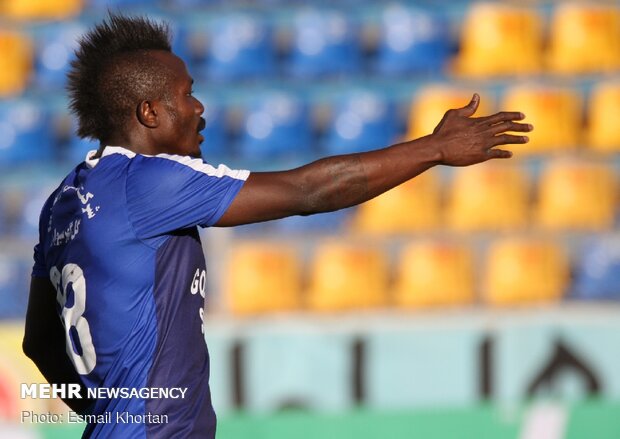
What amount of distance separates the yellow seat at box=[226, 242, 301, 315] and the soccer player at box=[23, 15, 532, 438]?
4591 mm

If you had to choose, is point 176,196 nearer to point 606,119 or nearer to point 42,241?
point 42,241

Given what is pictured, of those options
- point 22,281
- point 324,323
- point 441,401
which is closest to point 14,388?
point 22,281

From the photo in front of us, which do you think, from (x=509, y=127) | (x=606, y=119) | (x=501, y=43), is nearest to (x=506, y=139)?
(x=509, y=127)

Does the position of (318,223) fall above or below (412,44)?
below

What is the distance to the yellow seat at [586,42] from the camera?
946 centimetres

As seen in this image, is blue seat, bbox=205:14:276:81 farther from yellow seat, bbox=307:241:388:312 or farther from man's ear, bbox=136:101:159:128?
man's ear, bbox=136:101:159:128

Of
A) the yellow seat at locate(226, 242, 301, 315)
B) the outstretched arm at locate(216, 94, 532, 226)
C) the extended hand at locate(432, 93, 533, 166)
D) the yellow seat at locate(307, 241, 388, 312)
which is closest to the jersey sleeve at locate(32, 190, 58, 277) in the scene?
the outstretched arm at locate(216, 94, 532, 226)

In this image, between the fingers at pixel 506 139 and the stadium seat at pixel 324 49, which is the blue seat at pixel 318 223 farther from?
the fingers at pixel 506 139

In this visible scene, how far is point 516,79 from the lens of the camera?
9406mm

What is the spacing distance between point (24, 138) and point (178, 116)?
23.0 ft

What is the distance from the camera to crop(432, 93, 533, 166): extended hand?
10.4 feet

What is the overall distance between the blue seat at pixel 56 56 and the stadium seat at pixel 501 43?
132 inches

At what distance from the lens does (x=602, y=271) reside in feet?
25.2

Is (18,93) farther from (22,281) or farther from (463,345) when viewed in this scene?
(463,345)
